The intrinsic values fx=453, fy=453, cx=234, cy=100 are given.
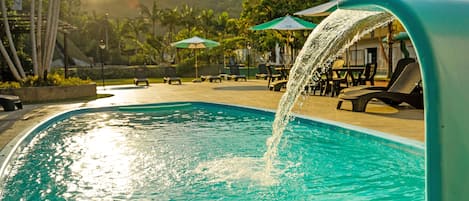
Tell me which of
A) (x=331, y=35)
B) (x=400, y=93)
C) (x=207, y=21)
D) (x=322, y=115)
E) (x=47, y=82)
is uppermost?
(x=207, y=21)

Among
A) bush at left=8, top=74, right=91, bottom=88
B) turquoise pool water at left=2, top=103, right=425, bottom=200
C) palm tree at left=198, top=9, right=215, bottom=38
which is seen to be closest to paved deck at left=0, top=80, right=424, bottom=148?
turquoise pool water at left=2, top=103, right=425, bottom=200

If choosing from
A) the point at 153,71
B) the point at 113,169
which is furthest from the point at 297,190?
the point at 153,71

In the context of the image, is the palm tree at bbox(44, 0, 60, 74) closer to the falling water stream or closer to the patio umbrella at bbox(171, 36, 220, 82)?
the patio umbrella at bbox(171, 36, 220, 82)

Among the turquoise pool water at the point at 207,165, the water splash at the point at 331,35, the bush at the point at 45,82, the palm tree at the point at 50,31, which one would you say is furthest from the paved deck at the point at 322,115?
the palm tree at the point at 50,31

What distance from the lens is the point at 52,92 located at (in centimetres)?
1382

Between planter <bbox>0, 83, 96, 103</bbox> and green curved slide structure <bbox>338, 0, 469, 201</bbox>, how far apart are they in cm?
1291

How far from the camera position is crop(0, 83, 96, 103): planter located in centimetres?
1321

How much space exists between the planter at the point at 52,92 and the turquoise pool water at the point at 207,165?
4.58 meters

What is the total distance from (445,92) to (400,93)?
24.6 feet

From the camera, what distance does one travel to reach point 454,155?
213 cm

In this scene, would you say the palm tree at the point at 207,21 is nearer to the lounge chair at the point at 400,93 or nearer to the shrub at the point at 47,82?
the shrub at the point at 47,82

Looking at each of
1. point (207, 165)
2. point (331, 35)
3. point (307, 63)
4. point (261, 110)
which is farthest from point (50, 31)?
point (331, 35)

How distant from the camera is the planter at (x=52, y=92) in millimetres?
13211

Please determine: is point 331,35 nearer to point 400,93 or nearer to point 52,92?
point 400,93
